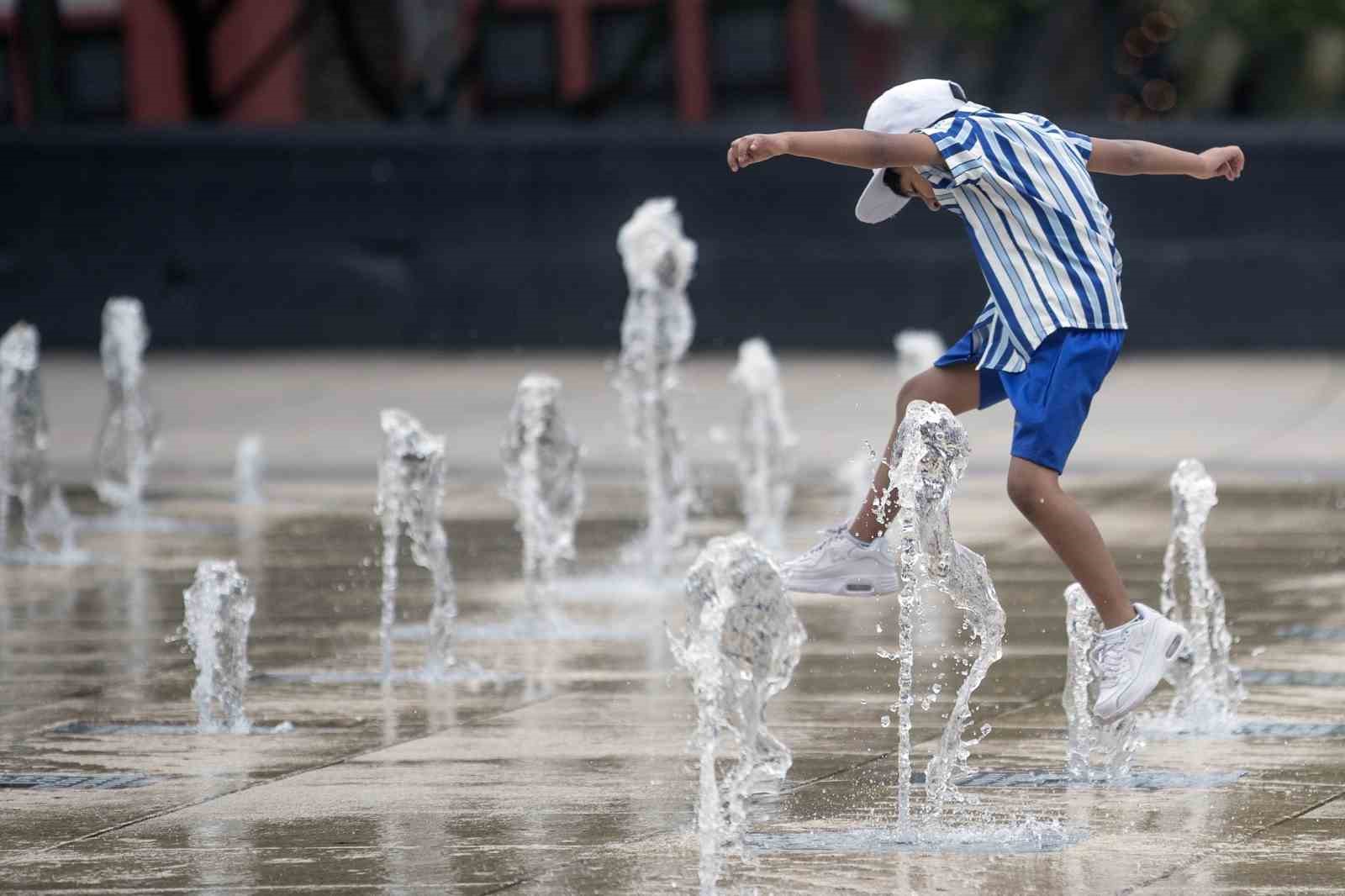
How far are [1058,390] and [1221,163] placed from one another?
88 centimetres

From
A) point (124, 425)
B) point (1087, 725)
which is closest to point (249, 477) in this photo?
point (124, 425)

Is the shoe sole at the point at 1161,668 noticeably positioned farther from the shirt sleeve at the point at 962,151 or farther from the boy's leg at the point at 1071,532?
the shirt sleeve at the point at 962,151

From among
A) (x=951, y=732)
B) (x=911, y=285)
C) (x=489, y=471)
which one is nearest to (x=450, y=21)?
(x=911, y=285)

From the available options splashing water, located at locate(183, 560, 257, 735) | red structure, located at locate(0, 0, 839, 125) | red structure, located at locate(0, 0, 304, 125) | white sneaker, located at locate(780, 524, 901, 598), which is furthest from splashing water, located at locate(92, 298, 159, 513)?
red structure, located at locate(0, 0, 304, 125)

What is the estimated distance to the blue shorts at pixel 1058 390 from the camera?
5.75 meters

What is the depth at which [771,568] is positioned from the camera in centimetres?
491

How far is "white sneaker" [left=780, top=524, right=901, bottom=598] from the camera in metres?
6.34

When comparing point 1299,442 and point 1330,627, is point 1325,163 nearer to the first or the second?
point 1299,442

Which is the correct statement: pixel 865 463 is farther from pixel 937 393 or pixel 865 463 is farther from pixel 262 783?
pixel 262 783

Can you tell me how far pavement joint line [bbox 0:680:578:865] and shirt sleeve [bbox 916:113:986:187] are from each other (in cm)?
192

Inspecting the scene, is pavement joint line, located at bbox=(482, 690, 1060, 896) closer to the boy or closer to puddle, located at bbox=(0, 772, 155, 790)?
the boy

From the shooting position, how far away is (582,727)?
254 inches

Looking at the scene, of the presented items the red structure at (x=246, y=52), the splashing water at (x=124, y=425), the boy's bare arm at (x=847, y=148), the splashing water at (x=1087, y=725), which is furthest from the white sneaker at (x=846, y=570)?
the red structure at (x=246, y=52)

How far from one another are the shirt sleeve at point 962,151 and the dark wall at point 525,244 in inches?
506
